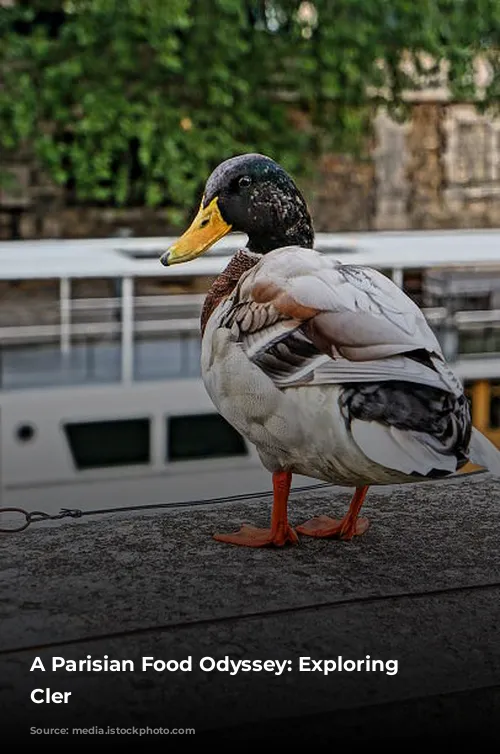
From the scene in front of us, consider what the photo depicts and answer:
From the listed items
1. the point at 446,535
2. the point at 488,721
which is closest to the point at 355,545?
the point at 446,535

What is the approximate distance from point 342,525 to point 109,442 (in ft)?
18.8

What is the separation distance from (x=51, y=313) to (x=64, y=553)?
10.1 m

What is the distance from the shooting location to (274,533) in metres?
3.49

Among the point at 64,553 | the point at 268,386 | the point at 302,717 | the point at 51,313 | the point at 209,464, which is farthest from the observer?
the point at 51,313

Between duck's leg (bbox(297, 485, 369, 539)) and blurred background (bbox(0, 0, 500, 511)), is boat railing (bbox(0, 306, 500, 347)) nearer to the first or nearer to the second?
blurred background (bbox(0, 0, 500, 511))

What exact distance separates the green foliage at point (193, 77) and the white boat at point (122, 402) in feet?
13.7

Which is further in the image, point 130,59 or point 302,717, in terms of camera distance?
point 130,59

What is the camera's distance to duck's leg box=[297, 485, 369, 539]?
3.52 meters

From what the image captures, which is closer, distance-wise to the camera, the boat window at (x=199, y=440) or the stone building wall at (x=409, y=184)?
the boat window at (x=199, y=440)

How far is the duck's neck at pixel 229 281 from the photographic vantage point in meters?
3.45

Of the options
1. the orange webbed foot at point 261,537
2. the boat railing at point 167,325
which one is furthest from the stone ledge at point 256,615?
the boat railing at point 167,325

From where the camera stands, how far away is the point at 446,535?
12.0 feet

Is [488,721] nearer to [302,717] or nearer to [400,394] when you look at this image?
[302,717]

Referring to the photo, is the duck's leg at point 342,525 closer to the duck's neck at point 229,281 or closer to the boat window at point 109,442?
the duck's neck at point 229,281
